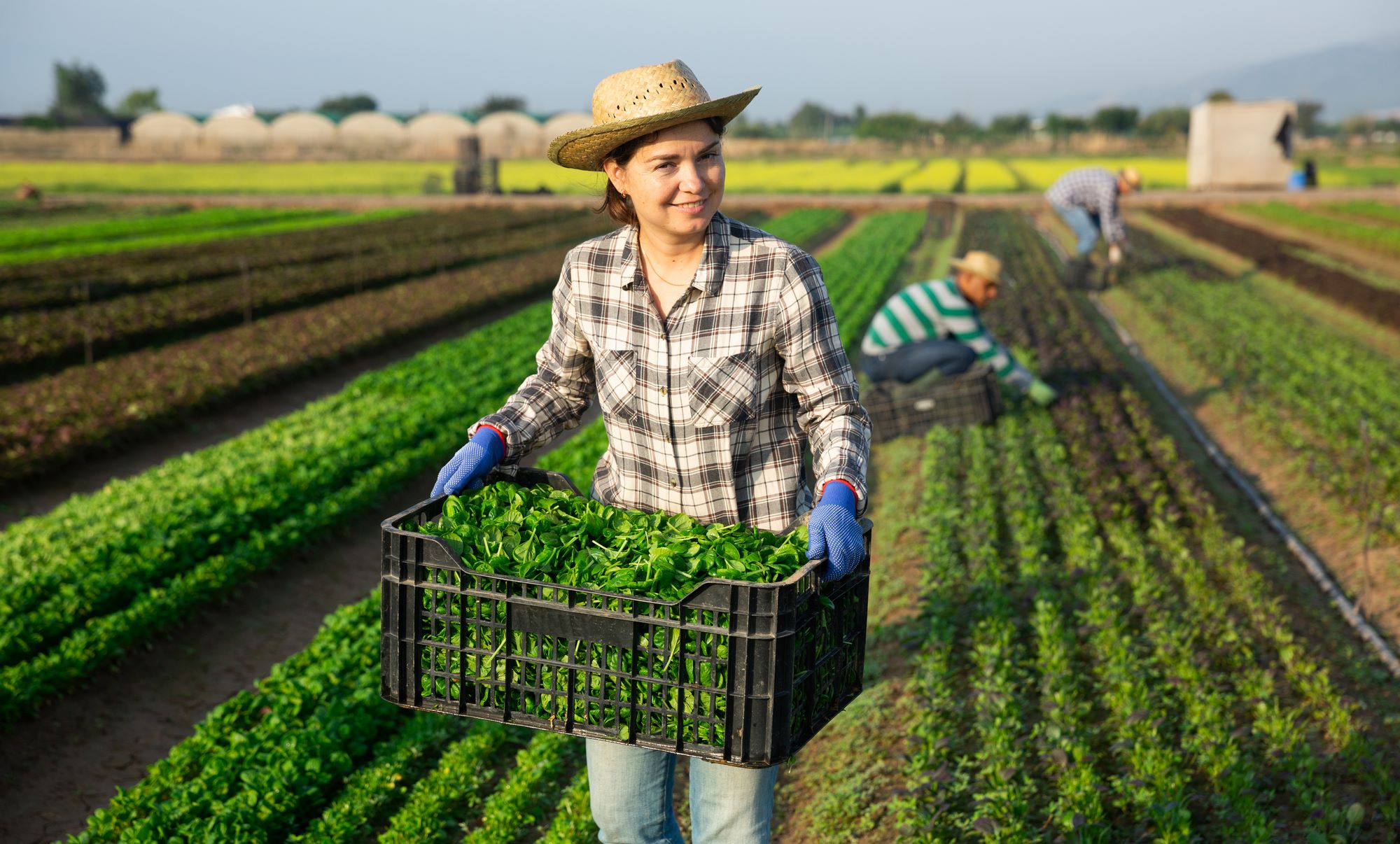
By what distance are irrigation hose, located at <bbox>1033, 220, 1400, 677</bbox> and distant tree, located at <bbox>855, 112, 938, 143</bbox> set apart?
6542cm

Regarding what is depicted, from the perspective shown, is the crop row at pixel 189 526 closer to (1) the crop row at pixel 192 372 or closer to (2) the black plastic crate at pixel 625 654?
(1) the crop row at pixel 192 372

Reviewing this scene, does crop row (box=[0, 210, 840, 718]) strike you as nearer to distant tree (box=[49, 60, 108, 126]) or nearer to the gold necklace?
Answer: the gold necklace

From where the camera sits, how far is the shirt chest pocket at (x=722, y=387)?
8.41 ft

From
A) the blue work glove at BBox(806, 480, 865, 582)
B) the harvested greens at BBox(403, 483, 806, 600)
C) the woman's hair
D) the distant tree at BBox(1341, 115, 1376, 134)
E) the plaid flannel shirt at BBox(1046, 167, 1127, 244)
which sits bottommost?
the harvested greens at BBox(403, 483, 806, 600)

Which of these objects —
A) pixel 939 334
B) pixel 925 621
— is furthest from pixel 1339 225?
pixel 925 621

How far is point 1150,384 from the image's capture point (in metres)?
11.5

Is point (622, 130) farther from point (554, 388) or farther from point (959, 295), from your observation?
point (959, 295)

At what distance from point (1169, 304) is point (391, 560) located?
14879 mm

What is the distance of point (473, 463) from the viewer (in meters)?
2.61

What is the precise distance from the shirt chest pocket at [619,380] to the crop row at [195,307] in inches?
437

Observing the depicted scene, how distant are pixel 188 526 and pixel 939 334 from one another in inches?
208

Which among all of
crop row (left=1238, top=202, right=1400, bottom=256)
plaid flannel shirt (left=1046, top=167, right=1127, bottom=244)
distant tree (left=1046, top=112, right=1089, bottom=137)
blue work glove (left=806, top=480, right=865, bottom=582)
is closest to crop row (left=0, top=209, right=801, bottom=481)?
blue work glove (left=806, top=480, right=865, bottom=582)

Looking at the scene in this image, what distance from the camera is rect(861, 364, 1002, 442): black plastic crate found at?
9.12m

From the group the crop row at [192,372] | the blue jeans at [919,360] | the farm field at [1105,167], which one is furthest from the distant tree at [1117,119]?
the blue jeans at [919,360]
